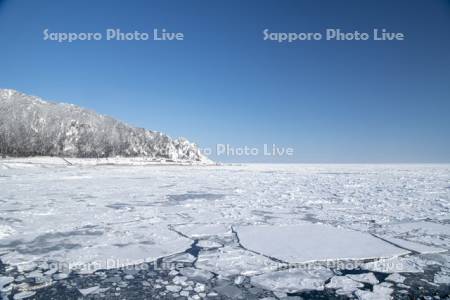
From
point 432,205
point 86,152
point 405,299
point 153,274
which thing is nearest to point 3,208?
point 153,274

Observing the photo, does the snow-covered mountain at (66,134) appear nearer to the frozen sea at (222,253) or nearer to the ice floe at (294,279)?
the frozen sea at (222,253)

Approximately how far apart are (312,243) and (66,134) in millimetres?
51223

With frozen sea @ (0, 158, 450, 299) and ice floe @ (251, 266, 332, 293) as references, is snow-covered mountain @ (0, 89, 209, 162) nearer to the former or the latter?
frozen sea @ (0, 158, 450, 299)

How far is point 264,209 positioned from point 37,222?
4.14m

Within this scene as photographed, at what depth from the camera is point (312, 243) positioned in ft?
12.5

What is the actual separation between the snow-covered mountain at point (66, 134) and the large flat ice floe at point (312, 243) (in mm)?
45827

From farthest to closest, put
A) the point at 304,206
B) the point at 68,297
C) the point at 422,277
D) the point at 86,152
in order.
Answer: the point at 86,152, the point at 304,206, the point at 422,277, the point at 68,297

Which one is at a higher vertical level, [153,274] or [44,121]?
[44,121]

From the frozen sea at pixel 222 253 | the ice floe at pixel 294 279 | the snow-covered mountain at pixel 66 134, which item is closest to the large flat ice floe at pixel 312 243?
the frozen sea at pixel 222 253

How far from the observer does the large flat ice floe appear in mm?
3361

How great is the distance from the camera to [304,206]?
689cm

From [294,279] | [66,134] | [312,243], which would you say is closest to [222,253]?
[294,279]

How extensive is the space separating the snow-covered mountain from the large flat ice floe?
4583cm

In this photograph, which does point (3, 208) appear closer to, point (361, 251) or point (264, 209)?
point (264, 209)
